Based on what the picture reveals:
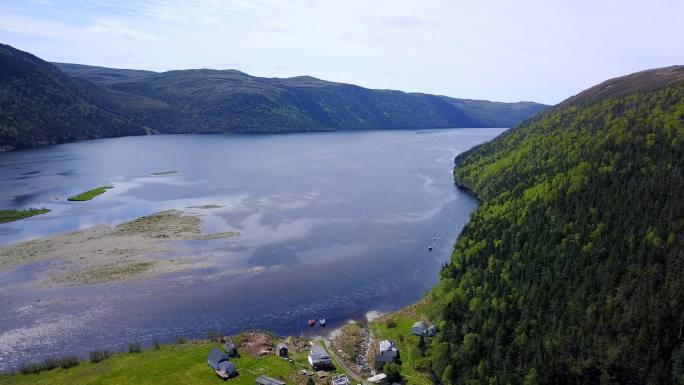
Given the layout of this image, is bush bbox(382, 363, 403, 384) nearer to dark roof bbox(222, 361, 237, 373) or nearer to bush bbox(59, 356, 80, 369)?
dark roof bbox(222, 361, 237, 373)

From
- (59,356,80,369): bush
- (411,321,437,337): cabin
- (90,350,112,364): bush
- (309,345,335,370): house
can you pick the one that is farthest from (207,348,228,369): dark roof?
(411,321,437,337): cabin

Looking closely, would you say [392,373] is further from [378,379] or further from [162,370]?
[162,370]

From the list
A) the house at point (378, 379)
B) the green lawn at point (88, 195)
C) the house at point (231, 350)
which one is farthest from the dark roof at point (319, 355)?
the green lawn at point (88, 195)

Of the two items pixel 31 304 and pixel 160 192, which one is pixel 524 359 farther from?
pixel 160 192

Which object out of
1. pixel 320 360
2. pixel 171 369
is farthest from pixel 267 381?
pixel 171 369

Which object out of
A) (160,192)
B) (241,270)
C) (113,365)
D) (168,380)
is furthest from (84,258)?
(160,192)
